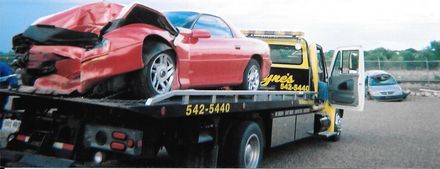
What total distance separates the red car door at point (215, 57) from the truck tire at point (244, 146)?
0.56 metres

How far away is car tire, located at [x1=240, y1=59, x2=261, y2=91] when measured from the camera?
5.81 meters

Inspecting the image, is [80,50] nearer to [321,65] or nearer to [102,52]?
[102,52]

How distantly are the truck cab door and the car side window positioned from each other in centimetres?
328

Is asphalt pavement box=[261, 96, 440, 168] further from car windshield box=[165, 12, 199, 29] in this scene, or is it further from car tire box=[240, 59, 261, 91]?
car windshield box=[165, 12, 199, 29]

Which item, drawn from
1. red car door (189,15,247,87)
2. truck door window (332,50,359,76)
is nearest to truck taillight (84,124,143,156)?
red car door (189,15,247,87)

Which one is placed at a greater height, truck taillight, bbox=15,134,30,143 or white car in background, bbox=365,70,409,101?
white car in background, bbox=365,70,409,101

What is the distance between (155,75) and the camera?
4.12 m

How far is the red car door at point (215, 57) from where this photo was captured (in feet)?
15.4

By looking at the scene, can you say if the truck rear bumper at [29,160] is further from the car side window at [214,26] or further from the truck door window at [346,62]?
the truck door window at [346,62]

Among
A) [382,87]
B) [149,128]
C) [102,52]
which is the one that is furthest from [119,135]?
[382,87]

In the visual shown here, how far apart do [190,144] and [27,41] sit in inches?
65.9

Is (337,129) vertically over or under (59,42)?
under

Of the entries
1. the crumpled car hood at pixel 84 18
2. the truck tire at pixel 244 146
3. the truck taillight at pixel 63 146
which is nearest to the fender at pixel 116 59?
the crumpled car hood at pixel 84 18

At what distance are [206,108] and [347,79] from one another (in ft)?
15.5
